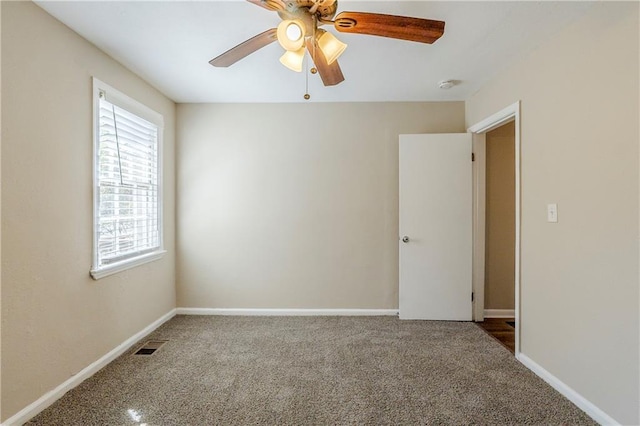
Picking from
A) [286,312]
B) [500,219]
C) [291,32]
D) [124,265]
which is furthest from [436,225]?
[124,265]

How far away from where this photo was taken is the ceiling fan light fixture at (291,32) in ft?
4.50

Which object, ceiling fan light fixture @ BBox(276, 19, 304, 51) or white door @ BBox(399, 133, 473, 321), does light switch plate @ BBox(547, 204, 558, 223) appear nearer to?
white door @ BBox(399, 133, 473, 321)

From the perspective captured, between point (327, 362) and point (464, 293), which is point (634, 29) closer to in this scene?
point (464, 293)

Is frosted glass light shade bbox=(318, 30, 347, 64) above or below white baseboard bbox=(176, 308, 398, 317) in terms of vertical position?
above

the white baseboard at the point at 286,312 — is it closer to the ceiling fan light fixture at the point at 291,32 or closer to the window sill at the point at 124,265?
the window sill at the point at 124,265

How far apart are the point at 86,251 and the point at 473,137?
3.55 meters

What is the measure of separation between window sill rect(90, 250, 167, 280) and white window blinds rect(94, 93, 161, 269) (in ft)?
0.14

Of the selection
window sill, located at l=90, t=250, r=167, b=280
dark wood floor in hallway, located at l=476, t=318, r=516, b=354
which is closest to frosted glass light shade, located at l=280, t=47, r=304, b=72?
window sill, located at l=90, t=250, r=167, b=280

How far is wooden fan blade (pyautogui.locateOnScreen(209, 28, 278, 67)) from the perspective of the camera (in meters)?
1.53

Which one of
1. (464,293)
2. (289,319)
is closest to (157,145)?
(289,319)

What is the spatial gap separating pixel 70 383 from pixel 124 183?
1461 millimetres

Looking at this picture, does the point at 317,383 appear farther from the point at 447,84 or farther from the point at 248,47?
the point at 447,84

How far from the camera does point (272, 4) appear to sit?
4.46ft

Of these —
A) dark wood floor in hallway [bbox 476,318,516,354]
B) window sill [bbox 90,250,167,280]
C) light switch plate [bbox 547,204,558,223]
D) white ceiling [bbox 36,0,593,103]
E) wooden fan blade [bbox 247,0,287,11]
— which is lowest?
dark wood floor in hallway [bbox 476,318,516,354]
